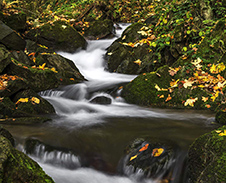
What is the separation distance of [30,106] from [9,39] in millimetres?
3404

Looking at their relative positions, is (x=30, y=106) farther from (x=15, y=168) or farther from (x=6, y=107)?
(x=15, y=168)

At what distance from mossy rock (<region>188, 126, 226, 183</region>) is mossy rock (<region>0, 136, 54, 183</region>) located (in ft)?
5.43

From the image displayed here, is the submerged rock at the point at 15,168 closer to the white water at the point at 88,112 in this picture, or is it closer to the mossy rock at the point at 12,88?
the white water at the point at 88,112

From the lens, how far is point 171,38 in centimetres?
682

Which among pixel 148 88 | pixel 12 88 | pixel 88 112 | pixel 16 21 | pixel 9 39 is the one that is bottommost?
pixel 88 112

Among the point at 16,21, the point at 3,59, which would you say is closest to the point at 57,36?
the point at 16,21

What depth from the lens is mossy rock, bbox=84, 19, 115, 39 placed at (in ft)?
37.5

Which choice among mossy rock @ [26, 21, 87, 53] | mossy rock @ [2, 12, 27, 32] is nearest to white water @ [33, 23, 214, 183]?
mossy rock @ [26, 21, 87, 53]

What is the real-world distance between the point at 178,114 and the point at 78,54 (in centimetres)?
656

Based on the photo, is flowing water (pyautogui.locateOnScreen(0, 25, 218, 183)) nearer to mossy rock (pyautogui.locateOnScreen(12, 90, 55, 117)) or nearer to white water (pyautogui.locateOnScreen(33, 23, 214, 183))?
white water (pyautogui.locateOnScreen(33, 23, 214, 183))

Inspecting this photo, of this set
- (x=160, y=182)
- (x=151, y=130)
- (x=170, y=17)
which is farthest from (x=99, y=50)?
(x=160, y=182)

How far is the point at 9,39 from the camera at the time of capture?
6.93m

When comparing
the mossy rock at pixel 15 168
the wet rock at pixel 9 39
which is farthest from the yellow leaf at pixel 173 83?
the wet rock at pixel 9 39

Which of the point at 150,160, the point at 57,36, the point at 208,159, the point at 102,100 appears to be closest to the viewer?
the point at 208,159
